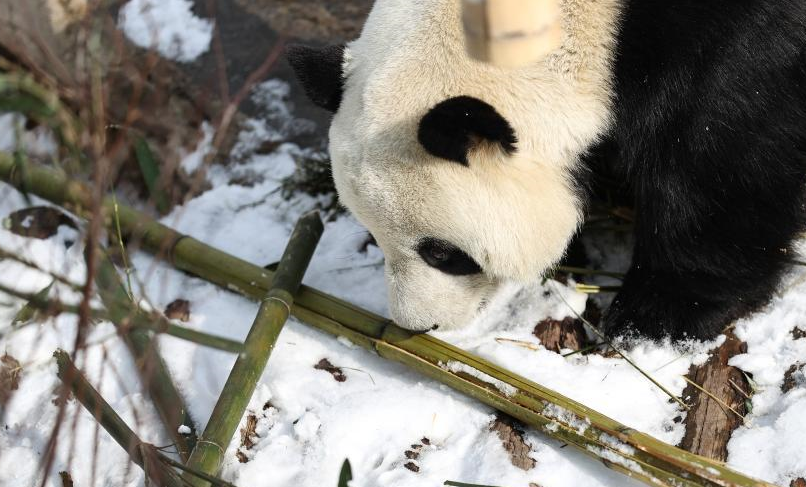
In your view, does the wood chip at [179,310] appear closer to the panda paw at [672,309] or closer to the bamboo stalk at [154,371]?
the bamboo stalk at [154,371]

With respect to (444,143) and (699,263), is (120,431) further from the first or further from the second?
(699,263)

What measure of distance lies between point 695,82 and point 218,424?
5.02 feet

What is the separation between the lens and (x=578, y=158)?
2.31 meters

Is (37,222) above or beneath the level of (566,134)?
beneath

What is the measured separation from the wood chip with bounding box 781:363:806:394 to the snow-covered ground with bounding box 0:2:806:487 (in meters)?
0.02

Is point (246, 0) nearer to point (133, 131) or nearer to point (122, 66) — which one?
point (122, 66)

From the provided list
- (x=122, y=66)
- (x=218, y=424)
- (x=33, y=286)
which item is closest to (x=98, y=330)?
(x=33, y=286)

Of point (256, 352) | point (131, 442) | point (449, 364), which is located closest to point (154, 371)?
point (256, 352)

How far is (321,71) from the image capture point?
2.39 metres

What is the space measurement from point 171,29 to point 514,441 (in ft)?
9.58

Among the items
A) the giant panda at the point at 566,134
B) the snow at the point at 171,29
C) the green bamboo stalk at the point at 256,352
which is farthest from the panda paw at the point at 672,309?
the snow at the point at 171,29

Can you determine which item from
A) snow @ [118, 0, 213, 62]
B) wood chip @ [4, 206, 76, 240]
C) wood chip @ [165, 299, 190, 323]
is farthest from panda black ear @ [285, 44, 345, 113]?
snow @ [118, 0, 213, 62]

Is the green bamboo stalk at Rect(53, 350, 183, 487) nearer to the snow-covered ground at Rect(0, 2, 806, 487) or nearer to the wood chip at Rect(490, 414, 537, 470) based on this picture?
the snow-covered ground at Rect(0, 2, 806, 487)

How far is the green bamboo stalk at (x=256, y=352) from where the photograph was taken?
212 centimetres
